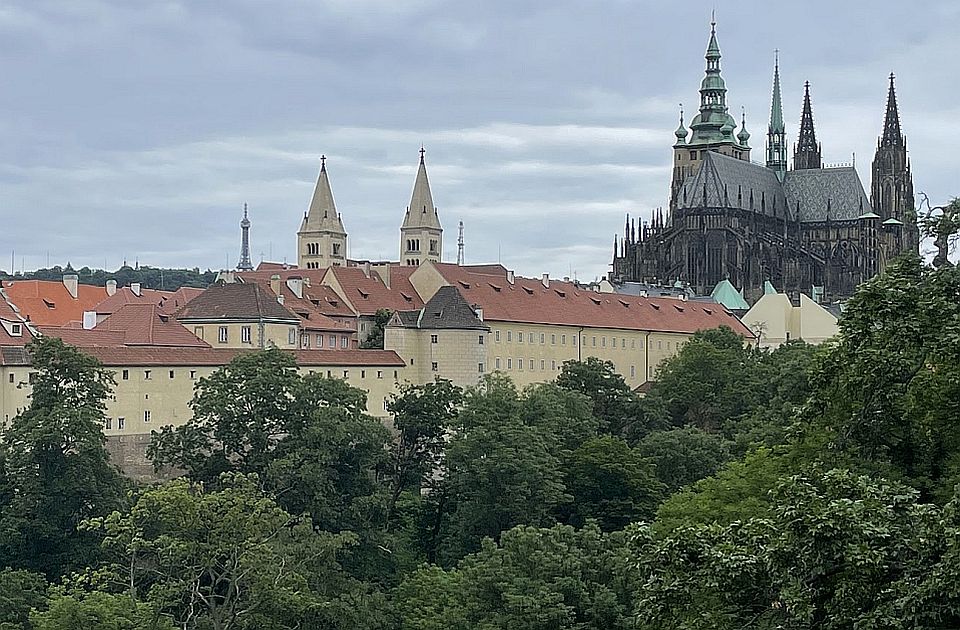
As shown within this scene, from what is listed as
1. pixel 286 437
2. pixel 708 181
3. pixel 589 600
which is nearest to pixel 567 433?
pixel 286 437

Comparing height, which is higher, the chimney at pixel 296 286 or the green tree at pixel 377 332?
the chimney at pixel 296 286

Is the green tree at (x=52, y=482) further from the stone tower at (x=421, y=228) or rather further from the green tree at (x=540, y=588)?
the stone tower at (x=421, y=228)

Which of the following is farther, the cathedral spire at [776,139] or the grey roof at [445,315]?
the cathedral spire at [776,139]

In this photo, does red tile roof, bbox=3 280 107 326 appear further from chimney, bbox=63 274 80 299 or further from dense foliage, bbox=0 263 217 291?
dense foliage, bbox=0 263 217 291

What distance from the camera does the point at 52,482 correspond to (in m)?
47.1

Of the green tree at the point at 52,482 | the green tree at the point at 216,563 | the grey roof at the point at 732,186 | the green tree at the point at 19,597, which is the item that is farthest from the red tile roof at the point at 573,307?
the green tree at the point at 19,597

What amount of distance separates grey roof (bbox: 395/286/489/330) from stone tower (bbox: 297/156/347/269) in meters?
50.8

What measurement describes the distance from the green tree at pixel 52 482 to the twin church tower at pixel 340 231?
242 feet

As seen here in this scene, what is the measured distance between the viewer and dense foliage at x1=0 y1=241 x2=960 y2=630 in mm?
15203

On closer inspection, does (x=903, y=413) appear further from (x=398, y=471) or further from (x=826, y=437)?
(x=398, y=471)

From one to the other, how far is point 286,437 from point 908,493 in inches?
1544

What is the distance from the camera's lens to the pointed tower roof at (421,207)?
124 m

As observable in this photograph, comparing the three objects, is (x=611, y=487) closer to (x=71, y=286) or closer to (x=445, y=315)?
(x=445, y=315)

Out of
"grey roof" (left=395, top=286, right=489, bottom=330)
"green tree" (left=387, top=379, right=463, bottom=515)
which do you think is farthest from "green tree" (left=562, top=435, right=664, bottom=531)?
"grey roof" (left=395, top=286, right=489, bottom=330)
